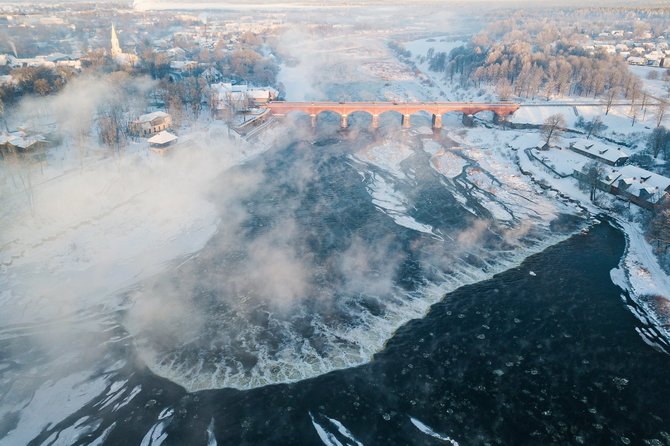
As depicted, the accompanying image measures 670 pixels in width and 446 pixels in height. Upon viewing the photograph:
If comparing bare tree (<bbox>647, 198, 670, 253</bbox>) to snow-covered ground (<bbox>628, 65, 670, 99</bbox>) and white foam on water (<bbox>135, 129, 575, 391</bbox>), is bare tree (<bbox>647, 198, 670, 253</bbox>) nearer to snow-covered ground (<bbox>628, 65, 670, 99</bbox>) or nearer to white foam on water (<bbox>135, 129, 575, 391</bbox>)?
white foam on water (<bbox>135, 129, 575, 391</bbox>)

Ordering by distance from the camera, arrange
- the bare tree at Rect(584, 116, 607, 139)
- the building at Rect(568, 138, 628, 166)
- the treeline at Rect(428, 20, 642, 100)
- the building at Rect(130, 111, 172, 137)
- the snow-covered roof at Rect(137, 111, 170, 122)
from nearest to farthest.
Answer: the building at Rect(568, 138, 628, 166) < the building at Rect(130, 111, 172, 137) < the snow-covered roof at Rect(137, 111, 170, 122) < the bare tree at Rect(584, 116, 607, 139) < the treeline at Rect(428, 20, 642, 100)

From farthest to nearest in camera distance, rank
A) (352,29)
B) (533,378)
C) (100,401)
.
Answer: (352,29) → (533,378) → (100,401)

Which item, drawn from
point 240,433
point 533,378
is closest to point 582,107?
point 533,378

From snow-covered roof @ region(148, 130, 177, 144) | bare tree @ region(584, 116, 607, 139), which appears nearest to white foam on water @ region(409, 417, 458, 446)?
snow-covered roof @ region(148, 130, 177, 144)

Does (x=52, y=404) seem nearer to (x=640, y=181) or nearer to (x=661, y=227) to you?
(x=661, y=227)

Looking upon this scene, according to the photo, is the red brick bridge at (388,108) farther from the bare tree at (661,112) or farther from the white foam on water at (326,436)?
the white foam on water at (326,436)

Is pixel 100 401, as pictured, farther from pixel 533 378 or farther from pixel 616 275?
pixel 616 275
